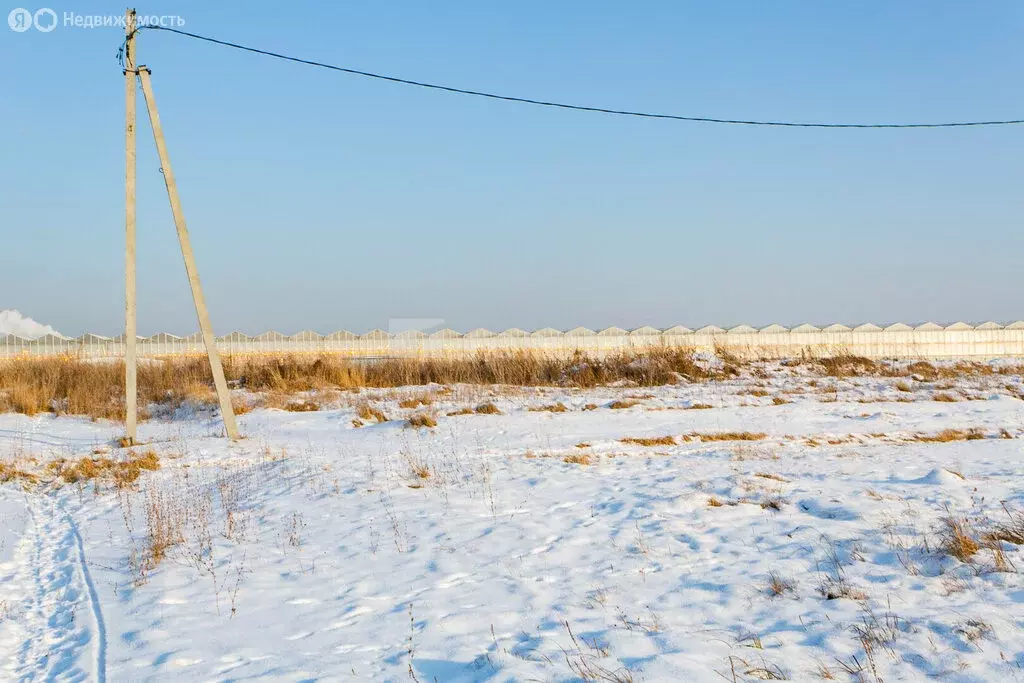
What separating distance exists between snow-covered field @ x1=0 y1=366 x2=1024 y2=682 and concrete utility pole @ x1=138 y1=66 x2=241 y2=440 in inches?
57.0

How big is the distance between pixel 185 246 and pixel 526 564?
28.7 ft

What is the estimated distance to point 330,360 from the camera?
2481cm

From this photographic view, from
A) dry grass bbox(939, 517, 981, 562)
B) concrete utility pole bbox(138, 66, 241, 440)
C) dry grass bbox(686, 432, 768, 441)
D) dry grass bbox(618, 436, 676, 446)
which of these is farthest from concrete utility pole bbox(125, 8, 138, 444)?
dry grass bbox(939, 517, 981, 562)

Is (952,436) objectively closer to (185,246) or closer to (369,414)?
(369,414)

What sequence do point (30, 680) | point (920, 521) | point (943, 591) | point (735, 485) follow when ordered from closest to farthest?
point (30, 680)
point (943, 591)
point (920, 521)
point (735, 485)

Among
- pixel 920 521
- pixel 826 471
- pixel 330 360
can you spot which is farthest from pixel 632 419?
pixel 330 360

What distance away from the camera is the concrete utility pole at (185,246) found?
12.0 metres

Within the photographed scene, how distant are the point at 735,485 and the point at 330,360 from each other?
18.6 m

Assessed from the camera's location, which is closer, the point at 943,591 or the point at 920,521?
the point at 943,591

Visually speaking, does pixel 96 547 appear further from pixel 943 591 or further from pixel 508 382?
pixel 508 382

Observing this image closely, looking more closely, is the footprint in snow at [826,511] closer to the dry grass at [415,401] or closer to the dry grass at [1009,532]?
the dry grass at [1009,532]

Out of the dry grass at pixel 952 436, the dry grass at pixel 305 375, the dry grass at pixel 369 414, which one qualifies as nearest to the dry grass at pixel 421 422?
the dry grass at pixel 369 414

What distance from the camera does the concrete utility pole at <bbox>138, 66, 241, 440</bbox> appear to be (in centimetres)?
1198

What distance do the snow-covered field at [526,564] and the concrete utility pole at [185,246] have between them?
1.45 meters
